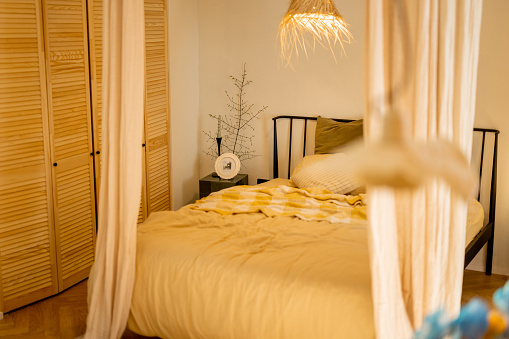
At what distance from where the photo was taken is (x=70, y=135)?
12.5 feet

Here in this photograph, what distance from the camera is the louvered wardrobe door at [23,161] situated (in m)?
3.39

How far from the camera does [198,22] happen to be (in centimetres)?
514

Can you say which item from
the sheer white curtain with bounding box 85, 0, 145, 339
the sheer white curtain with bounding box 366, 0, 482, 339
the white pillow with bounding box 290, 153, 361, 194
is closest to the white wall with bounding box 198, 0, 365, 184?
the white pillow with bounding box 290, 153, 361, 194

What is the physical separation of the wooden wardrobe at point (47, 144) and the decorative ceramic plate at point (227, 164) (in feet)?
3.70

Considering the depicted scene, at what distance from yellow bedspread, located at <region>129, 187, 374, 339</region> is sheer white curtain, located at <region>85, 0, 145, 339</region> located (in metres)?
0.12

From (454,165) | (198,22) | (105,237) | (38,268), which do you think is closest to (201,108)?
(198,22)

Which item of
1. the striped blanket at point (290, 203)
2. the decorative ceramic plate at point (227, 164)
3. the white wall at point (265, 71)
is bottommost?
the striped blanket at point (290, 203)

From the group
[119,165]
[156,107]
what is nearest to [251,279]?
[119,165]

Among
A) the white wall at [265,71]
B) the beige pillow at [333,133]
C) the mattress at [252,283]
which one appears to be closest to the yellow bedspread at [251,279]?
the mattress at [252,283]

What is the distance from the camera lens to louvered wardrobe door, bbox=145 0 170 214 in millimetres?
4504

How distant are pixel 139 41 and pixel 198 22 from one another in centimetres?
250

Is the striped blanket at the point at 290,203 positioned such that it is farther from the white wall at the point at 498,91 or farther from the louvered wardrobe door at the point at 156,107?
the white wall at the point at 498,91

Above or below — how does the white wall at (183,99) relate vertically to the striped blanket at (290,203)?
above

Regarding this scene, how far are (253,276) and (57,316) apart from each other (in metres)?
1.44
